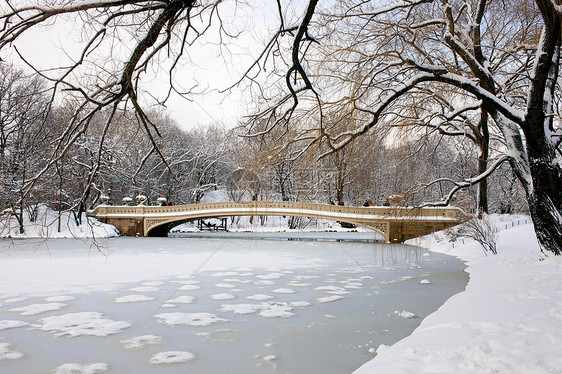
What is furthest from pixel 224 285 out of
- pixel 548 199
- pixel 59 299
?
pixel 548 199

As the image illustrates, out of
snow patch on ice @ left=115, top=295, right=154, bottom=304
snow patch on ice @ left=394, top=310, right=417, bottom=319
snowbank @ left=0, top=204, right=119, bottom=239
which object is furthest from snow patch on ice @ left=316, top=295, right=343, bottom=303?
snowbank @ left=0, top=204, right=119, bottom=239

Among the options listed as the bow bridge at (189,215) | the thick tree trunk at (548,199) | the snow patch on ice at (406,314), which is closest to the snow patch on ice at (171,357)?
the snow patch on ice at (406,314)

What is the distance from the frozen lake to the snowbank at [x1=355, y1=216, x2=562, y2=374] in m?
0.53

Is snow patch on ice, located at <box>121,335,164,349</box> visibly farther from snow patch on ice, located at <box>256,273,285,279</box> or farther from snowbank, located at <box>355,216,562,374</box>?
snow patch on ice, located at <box>256,273,285,279</box>

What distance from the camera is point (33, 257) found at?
570 inches

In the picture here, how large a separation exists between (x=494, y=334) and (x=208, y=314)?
159 inches

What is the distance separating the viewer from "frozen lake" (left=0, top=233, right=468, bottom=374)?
4.60 meters

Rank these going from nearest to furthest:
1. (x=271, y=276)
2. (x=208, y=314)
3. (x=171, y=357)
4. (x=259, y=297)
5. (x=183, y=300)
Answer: (x=171, y=357)
(x=208, y=314)
(x=183, y=300)
(x=259, y=297)
(x=271, y=276)

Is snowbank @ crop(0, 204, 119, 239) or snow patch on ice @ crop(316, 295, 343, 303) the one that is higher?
snowbank @ crop(0, 204, 119, 239)

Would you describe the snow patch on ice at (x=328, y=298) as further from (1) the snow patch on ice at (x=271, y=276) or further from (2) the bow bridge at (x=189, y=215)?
(2) the bow bridge at (x=189, y=215)

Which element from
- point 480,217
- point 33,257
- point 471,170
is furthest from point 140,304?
point 471,170

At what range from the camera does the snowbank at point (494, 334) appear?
133 inches

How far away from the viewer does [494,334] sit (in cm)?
410

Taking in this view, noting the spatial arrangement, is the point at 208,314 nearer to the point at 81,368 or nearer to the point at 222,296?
the point at 222,296
